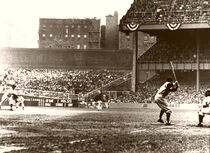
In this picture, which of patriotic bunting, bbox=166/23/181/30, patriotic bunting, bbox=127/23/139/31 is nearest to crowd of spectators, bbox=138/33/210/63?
patriotic bunting, bbox=166/23/181/30

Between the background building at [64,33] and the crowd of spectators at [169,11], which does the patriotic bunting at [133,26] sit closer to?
the crowd of spectators at [169,11]

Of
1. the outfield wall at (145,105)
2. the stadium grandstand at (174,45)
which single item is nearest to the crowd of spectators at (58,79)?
the stadium grandstand at (174,45)

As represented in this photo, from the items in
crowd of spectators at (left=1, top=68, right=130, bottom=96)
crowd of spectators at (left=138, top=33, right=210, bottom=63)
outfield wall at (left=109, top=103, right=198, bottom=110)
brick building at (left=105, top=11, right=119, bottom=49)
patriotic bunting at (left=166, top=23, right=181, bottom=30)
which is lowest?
outfield wall at (left=109, top=103, right=198, bottom=110)

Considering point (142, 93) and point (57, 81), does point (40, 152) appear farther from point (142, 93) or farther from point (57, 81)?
point (57, 81)

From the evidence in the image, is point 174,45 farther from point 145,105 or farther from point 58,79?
point 58,79

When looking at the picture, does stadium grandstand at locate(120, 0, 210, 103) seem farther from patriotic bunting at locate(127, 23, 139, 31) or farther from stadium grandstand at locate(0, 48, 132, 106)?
stadium grandstand at locate(0, 48, 132, 106)

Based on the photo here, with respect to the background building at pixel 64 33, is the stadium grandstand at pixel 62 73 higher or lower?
lower
